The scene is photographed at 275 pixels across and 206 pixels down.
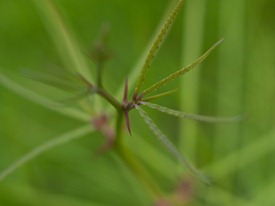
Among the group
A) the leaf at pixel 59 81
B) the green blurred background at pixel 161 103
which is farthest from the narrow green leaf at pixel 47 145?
the green blurred background at pixel 161 103

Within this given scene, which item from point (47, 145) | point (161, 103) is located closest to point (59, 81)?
point (47, 145)

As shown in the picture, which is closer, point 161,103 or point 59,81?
point 59,81

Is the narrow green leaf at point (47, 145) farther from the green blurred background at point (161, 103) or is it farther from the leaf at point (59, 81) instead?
the green blurred background at point (161, 103)

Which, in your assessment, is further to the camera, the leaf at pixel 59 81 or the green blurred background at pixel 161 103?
the green blurred background at pixel 161 103

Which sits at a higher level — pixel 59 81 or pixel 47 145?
pixel 59 81

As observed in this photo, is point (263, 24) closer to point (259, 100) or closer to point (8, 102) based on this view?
point (259, 100)

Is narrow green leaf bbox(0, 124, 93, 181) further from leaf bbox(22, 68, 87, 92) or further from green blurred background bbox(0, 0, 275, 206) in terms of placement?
green blurred background bbox(0, 0, 275, 206)

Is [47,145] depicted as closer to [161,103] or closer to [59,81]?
[59,81]

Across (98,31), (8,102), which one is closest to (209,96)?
(98,31)

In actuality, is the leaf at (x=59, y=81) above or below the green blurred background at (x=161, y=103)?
below

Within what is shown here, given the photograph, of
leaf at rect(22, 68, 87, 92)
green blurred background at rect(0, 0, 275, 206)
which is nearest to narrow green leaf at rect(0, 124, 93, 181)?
leaf at rect(22, 68, 87, 92)
